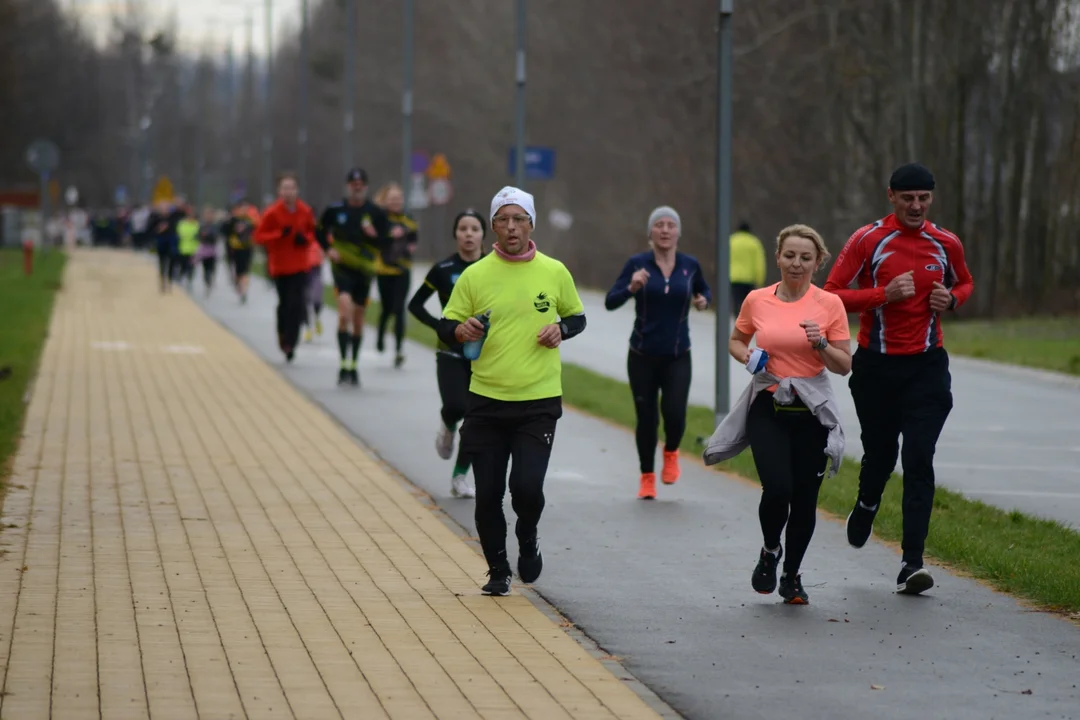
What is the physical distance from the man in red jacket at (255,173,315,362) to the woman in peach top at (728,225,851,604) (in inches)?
485

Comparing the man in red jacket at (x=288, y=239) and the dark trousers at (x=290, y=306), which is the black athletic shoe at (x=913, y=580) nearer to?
the man in red jacket at (x=288, y=239)

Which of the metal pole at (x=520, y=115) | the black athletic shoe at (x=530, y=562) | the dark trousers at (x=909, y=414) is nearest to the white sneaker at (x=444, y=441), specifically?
the black athletic shoe at (x=530, y=562)

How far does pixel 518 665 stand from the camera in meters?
7.20

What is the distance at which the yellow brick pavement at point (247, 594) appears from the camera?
664 cm

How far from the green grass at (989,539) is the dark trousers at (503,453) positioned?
2.16m

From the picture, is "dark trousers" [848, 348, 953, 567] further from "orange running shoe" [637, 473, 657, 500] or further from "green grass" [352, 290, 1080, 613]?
"orange running shoe" [637, 473, 657, 500]

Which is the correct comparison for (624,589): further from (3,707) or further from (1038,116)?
(1038,116)

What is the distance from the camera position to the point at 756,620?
816 cm

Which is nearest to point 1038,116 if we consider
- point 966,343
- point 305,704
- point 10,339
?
point 966,343

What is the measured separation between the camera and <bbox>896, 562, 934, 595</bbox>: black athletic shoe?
8.66 meters

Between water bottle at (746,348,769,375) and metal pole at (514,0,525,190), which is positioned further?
metal pole at (514,0,525,190)

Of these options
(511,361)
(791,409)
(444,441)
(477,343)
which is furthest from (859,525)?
(444,441)

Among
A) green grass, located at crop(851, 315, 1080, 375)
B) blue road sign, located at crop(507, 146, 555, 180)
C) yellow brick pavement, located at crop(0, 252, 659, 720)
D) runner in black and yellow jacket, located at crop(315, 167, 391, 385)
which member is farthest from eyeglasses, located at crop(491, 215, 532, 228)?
blue road sign, located at crop(507, 146, 555, 180)

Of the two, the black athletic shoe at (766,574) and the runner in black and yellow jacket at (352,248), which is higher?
the runner in black and yellow jacket at (352,248)
